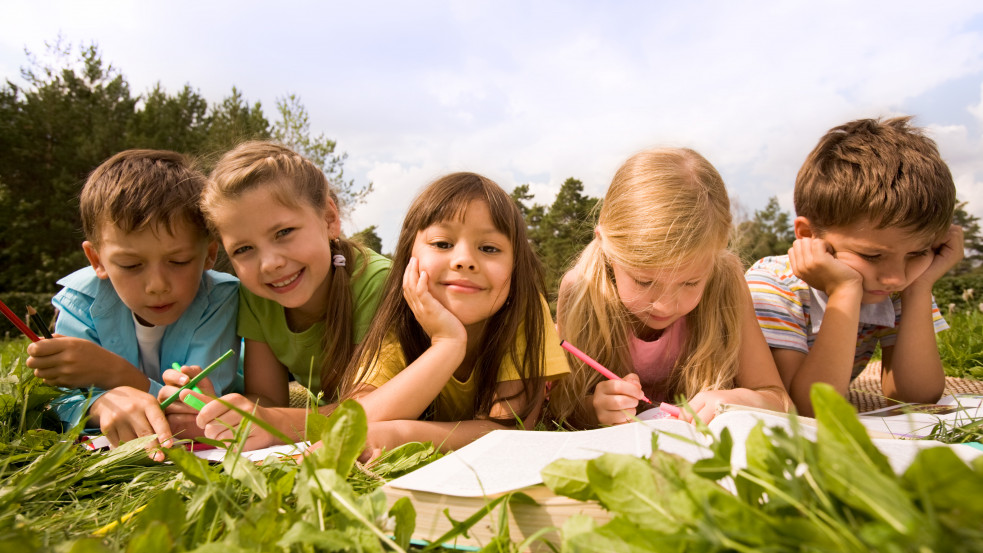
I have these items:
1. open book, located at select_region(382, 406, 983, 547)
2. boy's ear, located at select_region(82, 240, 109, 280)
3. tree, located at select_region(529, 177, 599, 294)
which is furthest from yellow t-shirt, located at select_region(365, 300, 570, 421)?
tree, located at select_region(529, 177, 599, 294)

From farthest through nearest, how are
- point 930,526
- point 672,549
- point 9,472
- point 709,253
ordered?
point 709,253 → point 9,472 → point 672,549 → point 930,526

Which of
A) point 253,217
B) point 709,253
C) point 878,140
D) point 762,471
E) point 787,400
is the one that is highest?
point 878,140

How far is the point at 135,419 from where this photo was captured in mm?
1412

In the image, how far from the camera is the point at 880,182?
75.9 inches

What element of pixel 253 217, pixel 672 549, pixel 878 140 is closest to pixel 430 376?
pixel 253 217

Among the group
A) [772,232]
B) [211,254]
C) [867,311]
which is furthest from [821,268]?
[772,232]

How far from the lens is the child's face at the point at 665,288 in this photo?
5.46 feet

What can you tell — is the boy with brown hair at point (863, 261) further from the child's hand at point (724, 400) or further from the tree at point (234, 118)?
the tree at point (234, 118)

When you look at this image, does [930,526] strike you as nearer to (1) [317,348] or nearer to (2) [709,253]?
(2) [709,253]

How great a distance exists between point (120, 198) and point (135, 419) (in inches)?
29.2

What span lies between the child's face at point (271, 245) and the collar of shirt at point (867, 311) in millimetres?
1781

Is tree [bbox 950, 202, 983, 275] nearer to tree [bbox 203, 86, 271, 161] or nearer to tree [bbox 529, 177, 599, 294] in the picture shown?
tree [bbox 529, 177, 599, 294]

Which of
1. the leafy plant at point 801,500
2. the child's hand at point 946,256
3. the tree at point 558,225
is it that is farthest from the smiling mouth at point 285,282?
the tree at point 558,225

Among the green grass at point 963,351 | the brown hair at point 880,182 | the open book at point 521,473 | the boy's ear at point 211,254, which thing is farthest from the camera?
the green grass at point 963,351
